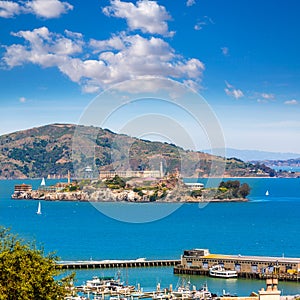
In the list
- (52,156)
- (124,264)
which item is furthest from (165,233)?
(52,156)

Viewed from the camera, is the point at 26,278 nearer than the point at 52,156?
Yes

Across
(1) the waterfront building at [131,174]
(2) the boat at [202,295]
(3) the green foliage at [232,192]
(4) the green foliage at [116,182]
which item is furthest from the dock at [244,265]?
(3) the green foliage at [232,192]

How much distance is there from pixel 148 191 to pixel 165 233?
17679mm

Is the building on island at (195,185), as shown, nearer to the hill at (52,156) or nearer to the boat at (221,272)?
the hill at (52,156)

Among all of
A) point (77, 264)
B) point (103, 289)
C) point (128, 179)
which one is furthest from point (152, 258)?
point (128, 179)

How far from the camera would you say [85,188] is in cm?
6644

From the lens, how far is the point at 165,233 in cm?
3709

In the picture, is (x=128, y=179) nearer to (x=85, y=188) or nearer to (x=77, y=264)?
(x=85, y=188)

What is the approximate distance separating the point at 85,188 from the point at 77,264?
42.7 meters

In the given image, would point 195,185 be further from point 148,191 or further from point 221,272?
point 221,272

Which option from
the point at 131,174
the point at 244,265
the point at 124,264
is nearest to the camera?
the point at 244,265

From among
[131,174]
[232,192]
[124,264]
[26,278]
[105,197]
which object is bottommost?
[124,264]

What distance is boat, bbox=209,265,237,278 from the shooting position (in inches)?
830

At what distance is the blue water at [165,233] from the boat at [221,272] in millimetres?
375
